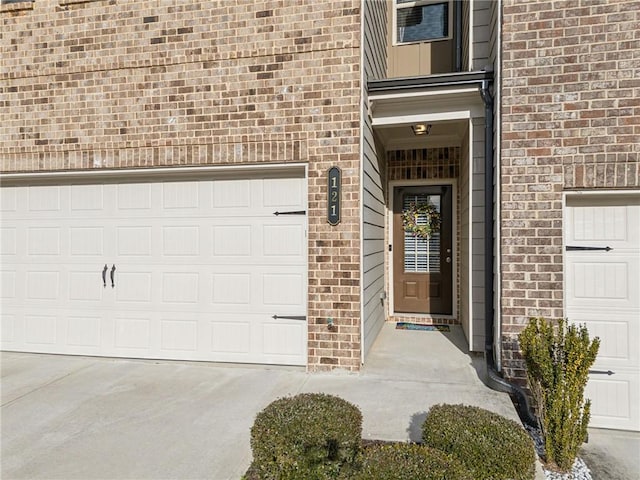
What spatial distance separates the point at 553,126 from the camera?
13.0 feet

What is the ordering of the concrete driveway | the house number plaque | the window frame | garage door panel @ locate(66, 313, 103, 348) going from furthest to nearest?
the window frame < garage door panel @ locate(66, 313, 103, 348) < the house number plaque < the concrete driveway

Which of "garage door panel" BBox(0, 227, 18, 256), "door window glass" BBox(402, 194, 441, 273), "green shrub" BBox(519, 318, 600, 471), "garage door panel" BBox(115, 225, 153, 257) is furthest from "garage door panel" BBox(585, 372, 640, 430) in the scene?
"garage door panel" BBox(0, 227, 18, 256)

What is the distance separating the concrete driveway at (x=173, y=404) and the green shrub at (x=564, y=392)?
430 mm

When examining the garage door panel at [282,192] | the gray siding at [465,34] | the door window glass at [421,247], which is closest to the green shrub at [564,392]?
the garage door panel at [282,192]

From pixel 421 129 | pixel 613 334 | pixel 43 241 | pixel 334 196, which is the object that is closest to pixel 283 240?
pixel 334 196

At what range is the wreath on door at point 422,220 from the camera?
6.93m

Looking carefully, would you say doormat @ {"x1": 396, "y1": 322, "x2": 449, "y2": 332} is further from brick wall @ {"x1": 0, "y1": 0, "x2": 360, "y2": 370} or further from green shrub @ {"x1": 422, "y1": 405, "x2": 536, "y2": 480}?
green shrub @ {"x1": 422, "y1": 405, "x2": 536, "y2": 480}

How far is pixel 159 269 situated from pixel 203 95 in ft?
7.09

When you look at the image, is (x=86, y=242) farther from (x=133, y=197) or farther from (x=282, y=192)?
(x=282, y=192)

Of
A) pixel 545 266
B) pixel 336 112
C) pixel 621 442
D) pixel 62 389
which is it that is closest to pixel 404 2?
pixel 336 112

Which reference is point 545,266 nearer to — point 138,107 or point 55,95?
point 138,107

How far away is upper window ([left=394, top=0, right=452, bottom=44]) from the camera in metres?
6.63

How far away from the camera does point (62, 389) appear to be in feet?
13.4

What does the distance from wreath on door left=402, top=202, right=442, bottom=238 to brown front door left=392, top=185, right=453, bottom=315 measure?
0.03 metres
